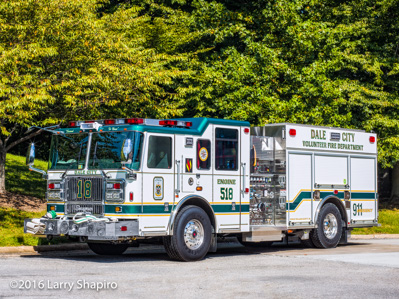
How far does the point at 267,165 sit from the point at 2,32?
7737 millimetres

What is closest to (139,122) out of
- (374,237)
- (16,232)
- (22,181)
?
(16,232)

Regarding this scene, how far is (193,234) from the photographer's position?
13.2m

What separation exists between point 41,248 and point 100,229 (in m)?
3.16

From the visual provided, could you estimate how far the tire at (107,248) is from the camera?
1460cm

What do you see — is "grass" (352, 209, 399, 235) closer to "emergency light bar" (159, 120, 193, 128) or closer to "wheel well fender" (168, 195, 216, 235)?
"wheel well fender" (168, 195, 216, 235)

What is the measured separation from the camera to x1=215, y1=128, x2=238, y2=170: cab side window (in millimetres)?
13969

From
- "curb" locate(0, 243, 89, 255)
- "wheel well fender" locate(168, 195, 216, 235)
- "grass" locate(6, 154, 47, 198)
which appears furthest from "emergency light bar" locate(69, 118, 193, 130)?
"grass" locate(6, 154, 47, 198)

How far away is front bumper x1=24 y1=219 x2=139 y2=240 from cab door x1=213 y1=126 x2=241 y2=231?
7.38 ft

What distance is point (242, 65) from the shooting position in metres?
22.7

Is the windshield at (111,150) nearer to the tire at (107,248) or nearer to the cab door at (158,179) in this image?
the cab door at (158,179)

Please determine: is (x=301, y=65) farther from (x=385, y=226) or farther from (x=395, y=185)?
(x=395, y=185)

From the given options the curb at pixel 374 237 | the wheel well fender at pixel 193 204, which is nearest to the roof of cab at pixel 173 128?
the wheel well fender at pixel 193 204

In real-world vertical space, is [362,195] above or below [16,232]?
above

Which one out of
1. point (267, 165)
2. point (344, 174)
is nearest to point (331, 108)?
point (344, 174)
